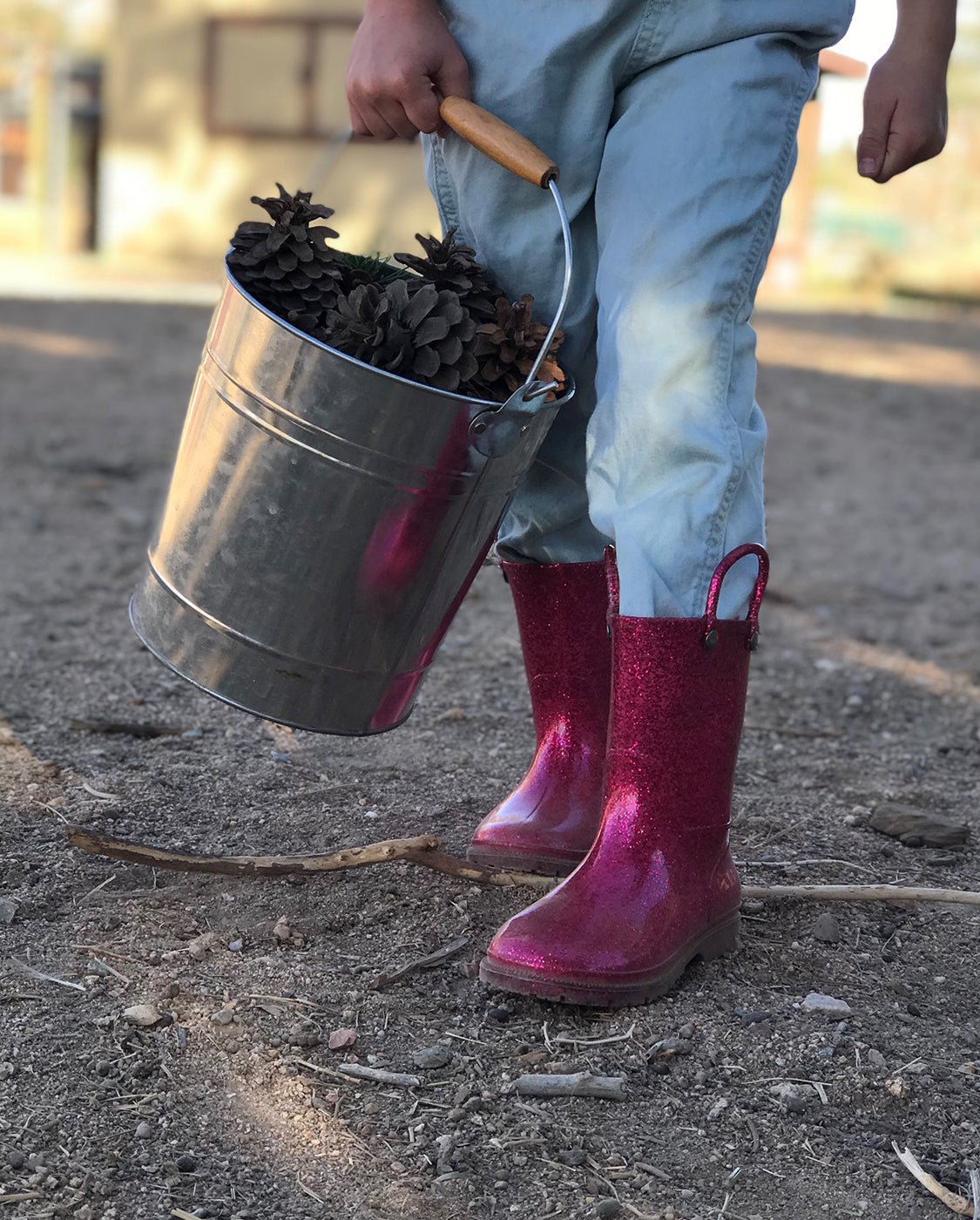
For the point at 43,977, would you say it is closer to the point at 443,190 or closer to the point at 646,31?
the point at 443,190

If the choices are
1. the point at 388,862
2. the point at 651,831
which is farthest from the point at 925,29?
the point at 388,862

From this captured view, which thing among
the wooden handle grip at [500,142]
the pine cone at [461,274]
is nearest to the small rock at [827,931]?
the pine cone at [461,274]

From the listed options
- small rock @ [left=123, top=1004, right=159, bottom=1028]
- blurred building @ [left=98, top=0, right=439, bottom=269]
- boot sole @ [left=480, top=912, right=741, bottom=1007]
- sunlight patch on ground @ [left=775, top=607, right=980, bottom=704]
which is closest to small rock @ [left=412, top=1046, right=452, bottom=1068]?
boot sole @ [left=480, top=912, right=741, bottom=1007]

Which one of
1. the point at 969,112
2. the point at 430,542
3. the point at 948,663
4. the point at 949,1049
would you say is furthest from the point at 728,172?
the point at 969,112

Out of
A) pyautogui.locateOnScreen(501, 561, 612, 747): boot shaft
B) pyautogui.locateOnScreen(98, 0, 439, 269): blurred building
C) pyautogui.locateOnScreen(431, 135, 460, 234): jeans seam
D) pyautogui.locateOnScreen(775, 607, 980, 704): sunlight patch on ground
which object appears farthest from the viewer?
pyautogui.locateOnScreen(98, 0, 439, 269): blurred building

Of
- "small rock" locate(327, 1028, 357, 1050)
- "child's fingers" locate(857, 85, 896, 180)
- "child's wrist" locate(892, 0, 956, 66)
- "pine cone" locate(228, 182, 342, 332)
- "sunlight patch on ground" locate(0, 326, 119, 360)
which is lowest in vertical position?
"sunlight patch on ground" locate(0, 326, 119, 360)

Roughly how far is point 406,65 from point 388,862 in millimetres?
971

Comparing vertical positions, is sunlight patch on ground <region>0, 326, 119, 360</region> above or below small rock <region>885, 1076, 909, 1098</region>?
below

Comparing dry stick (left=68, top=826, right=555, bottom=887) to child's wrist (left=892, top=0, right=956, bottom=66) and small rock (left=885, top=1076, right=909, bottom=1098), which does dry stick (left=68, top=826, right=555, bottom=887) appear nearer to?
small rock (left=885, top=1076, right=909, bottom=1098)

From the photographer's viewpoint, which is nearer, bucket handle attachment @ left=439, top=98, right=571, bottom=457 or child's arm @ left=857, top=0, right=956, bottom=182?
bucket handle attachment @ left=439, top=98, right=571, bottom=457

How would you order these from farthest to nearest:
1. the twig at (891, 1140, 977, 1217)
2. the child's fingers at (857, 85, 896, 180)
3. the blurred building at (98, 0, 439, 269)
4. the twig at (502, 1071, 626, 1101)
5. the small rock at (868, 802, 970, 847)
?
the blurred building at (98, 0, 439, 269)
the small rock at (868, 802, 970, 847)
the child's fingers at (857, 85, 896, 180)
the twig at (502, 1071, 626, 1101)
the twig at (891, 1140, 977, 1217)

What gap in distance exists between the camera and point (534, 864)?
1.81 m

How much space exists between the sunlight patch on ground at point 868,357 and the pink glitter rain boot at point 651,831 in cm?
620

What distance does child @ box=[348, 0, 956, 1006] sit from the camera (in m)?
1.47
